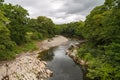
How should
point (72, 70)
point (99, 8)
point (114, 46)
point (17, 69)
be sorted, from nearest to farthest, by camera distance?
1. point (114, 46)
2. point (17, 69)
3. point (72, 70)
4. point (99, 8)

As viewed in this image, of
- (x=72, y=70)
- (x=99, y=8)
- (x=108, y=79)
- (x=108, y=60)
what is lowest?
(x=72, y=70)

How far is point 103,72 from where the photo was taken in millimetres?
18516

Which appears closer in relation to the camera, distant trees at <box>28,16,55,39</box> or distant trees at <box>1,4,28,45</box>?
distant trees at <box>1,4,28,45</box>

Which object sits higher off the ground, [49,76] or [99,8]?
[99,8]

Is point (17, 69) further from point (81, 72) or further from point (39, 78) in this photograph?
point (81, 72)

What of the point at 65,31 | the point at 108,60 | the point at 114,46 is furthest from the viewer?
the point at 65,31

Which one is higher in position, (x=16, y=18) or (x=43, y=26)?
(x=16, y=18)

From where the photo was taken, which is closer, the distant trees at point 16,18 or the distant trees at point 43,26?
the distant trees at point 16,18

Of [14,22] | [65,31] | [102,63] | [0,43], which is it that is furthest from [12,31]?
[65,31]

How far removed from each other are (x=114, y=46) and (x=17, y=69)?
1401 cm

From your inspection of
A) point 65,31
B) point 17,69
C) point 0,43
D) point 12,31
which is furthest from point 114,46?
point 65,31

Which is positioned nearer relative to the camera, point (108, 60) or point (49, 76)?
point (108, 60)

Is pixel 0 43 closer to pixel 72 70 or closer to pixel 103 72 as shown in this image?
pixel 72 70

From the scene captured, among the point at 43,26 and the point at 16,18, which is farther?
the point at 43,26
